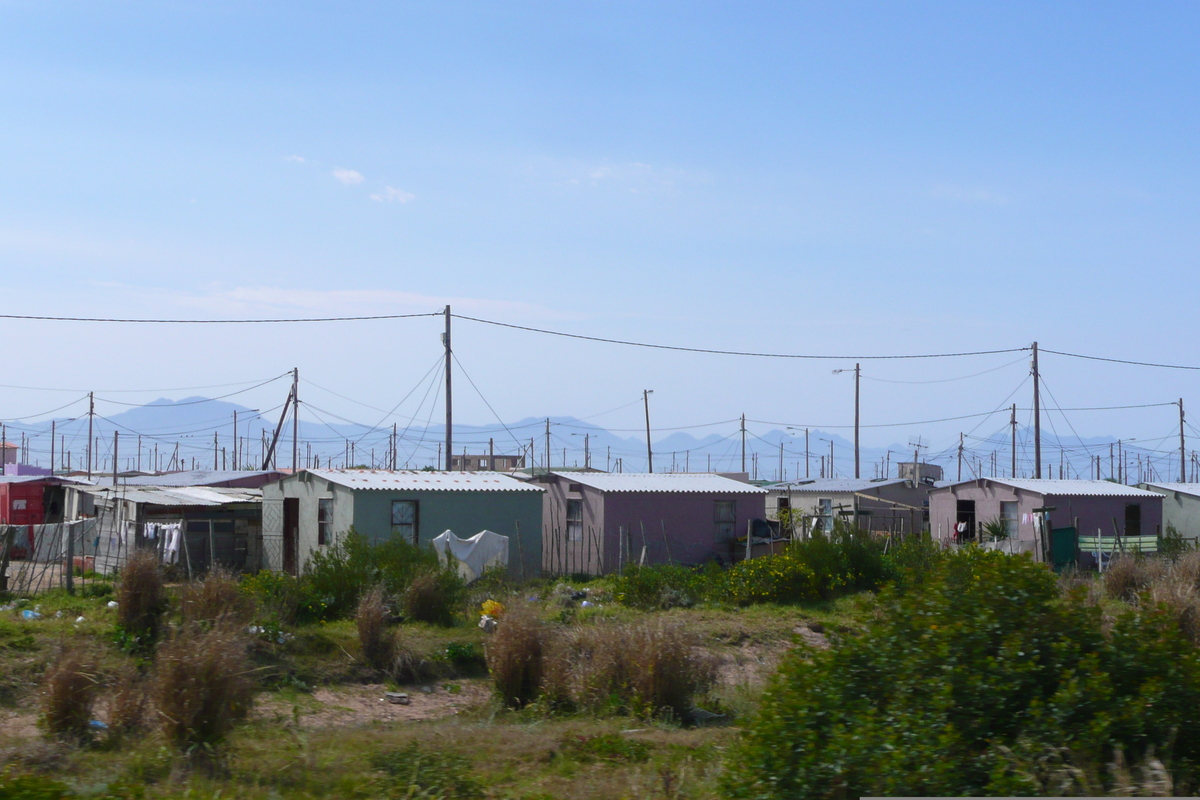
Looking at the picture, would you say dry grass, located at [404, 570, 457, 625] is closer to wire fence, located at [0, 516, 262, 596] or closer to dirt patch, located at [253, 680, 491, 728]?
dirt patch, located at [253, 680, 491, 728]

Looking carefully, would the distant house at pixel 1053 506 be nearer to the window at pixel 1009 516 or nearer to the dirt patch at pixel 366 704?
the window at pixel 1009 516

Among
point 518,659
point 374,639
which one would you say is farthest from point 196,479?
point 518,659

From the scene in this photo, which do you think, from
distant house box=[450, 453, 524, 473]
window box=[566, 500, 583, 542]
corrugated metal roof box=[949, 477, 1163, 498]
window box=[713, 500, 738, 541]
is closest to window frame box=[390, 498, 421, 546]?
window box=[566, 500, 583, 542]

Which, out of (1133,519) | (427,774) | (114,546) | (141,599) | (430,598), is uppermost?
(1133,519)

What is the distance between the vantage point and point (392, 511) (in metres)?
23.5

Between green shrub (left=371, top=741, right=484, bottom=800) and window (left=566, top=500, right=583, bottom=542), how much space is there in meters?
17.1

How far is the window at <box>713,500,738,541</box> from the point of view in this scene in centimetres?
2756

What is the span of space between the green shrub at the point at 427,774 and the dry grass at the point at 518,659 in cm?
342

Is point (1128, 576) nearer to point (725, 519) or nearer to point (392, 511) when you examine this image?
point (725, 519)

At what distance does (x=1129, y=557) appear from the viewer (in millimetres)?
22156

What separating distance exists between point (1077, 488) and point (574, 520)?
16.3 metres

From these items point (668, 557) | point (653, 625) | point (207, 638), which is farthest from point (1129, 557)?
point (207, 638)

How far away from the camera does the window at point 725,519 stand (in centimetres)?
2756

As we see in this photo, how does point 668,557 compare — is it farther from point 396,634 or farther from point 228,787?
point 228,787
